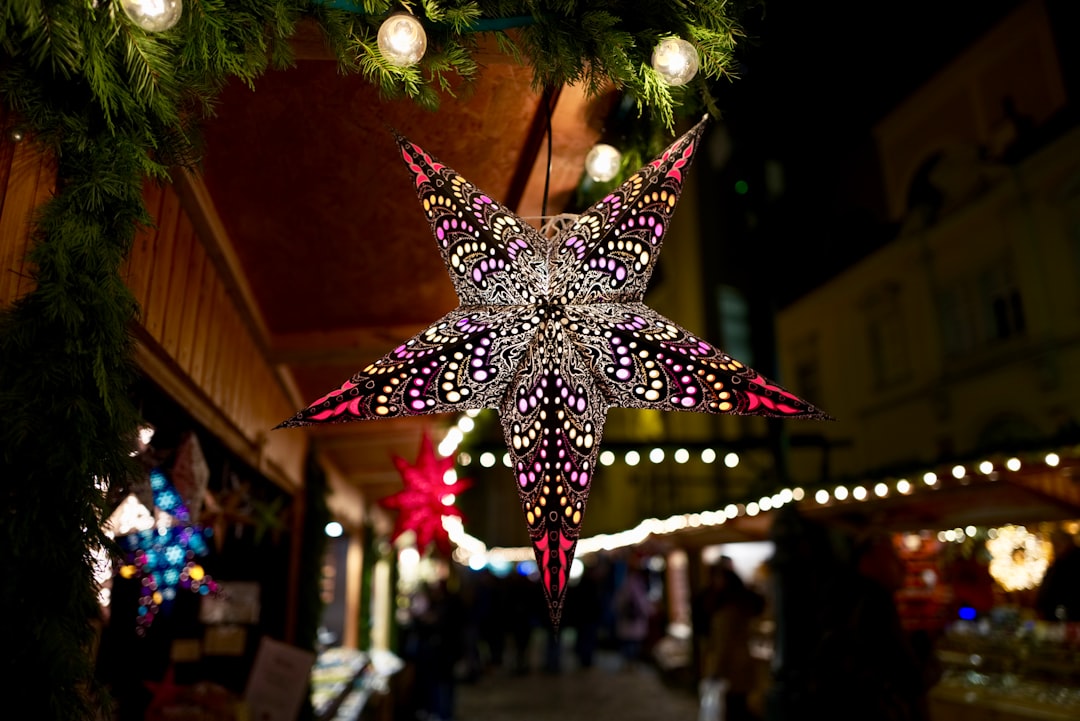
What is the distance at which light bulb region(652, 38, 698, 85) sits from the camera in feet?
6.48

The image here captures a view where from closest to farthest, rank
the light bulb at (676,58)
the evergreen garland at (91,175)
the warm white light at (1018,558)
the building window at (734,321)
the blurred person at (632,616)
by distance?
the evergreen garland at (91,175), the light bulb at (676,58), the warm white light at (1018,558), the blurred person at (632,616), the building window at (734,321)

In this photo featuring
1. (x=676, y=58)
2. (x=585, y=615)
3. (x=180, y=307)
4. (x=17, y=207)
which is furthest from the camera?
(x=585, y=615)

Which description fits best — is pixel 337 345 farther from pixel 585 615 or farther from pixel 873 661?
pixel 585 615

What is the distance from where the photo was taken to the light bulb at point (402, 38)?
1784 millimetres

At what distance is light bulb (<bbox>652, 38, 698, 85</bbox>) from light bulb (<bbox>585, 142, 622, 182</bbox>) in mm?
787

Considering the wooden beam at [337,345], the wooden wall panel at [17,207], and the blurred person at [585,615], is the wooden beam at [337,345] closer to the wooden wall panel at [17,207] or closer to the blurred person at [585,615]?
the wooden wall panel at [17,207]

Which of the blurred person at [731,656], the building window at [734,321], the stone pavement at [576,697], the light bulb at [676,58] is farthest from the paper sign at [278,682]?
the building window at [734,321]

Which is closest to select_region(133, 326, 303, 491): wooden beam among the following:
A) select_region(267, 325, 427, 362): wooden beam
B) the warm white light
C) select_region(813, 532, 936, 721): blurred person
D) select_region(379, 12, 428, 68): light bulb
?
select_region(267, 325, 427, 362): wooden beam

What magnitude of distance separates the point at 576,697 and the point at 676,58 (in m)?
12.8

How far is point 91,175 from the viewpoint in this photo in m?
1.66

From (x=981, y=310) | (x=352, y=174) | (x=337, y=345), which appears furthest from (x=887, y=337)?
(x=352, y=174)

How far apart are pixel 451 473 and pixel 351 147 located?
273 cm

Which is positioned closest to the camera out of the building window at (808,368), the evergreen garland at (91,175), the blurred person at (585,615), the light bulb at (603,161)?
the evergreen garland at (91,175)

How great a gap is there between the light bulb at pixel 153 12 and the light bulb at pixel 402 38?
483 millimetres
